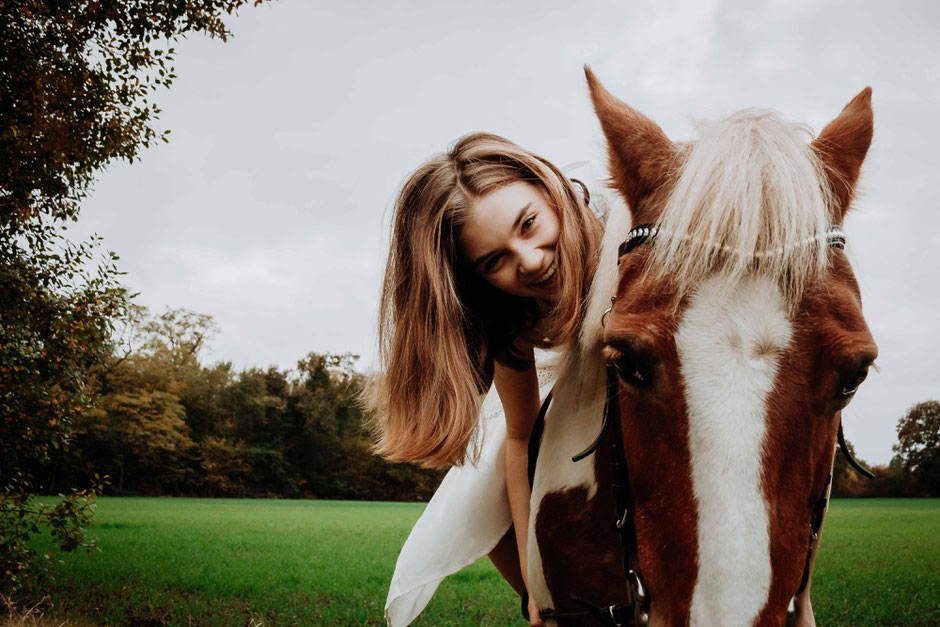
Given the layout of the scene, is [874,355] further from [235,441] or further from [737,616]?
[235,441]

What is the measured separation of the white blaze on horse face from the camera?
1.20m

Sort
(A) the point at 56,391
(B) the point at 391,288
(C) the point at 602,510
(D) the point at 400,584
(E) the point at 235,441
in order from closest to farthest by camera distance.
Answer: (C) the point at 602,510, (B) the point at 391,288, (D) the point at 400,584, (A) the point at 56,391, (E) the point at 235,441

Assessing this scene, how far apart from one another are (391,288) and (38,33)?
4426 mm

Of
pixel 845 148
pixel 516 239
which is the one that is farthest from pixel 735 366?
pixel 516 239

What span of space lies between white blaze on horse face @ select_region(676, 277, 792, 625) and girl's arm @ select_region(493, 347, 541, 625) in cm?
122

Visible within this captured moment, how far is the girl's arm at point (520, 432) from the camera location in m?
2.52

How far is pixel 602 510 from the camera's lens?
199 cm

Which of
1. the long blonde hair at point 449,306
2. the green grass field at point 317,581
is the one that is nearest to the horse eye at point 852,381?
the long blonde hair at point 449,306

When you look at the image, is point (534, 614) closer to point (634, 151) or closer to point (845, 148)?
point (634, 151)

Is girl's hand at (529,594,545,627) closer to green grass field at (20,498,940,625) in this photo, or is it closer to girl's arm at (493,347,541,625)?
girl's arm at (493,347,541,625)

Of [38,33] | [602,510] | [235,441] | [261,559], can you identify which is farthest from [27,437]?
[235,441]

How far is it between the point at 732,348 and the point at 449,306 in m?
1.40

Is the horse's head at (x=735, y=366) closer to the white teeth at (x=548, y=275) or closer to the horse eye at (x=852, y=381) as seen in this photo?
the horse eye at (x=852, y=381)

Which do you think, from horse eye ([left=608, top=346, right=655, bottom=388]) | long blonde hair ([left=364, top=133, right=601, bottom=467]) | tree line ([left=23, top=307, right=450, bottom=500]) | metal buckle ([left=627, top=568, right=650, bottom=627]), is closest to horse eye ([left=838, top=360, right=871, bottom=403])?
horse eye ([left=608, top=346, right=655, bottom=388])
